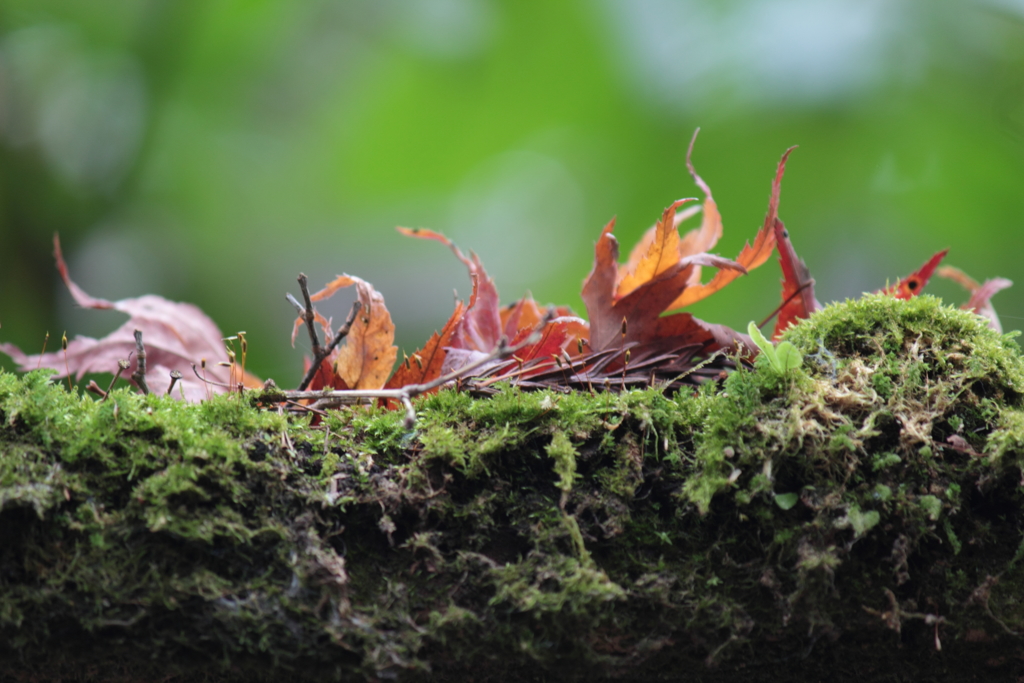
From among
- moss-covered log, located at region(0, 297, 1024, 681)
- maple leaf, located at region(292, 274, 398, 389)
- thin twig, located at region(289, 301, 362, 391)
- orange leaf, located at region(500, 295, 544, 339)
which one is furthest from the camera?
orange leaf, located at region(500, 295, 544, 339)

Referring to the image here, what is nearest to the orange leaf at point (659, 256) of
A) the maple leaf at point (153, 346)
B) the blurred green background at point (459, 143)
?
the maple leaf at point (153, 346)

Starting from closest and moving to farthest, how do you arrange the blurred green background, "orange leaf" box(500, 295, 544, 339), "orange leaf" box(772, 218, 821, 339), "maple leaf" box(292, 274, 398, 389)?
"maple leaf" box(292, 274, 398, 389) < "orange leaf" box(772, 218, 821, 339) < "orange leaf" box(500, 295, 544, 339) < the blurred green background

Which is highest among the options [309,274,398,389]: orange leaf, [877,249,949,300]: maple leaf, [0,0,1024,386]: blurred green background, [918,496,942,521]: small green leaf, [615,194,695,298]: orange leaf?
[0,0,1024,386]: blurred green background

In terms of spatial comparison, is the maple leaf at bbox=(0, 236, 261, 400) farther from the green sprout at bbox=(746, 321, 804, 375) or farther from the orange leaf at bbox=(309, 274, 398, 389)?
the green sprout at bbox=(746, 321, 804, 375)

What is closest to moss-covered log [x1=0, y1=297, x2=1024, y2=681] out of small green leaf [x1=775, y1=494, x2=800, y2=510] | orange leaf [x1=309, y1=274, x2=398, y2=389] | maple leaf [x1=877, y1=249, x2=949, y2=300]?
small green leaf [x1=775, y1=494, x2=800, y2=510]

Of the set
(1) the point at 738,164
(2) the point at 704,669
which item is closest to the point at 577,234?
(1) the point at 738,164

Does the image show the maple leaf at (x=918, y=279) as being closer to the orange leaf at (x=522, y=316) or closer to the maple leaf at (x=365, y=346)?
the orange leaf at (x=522, y=316)

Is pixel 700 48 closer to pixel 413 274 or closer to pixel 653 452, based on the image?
pixel 413 274
